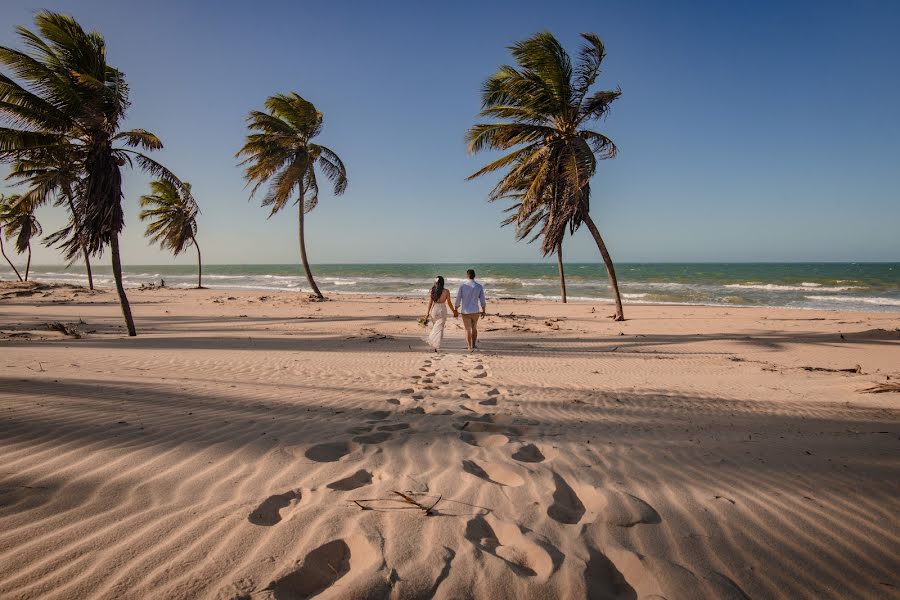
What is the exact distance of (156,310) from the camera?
675 inches

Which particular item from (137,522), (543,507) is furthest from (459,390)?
(137,522)

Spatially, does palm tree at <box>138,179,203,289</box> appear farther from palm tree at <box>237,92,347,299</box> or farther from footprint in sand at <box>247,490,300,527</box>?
footprint in sand at <box>247,490,300,527</box>

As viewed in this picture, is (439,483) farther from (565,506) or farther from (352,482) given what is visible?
(565,506)

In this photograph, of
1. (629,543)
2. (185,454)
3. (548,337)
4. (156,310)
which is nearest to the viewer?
(629,543)

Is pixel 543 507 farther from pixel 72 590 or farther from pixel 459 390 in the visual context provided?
pixel 459 390

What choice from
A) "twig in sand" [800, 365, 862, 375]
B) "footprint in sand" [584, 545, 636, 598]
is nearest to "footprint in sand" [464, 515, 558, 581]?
"footprint in sand" [584, 545, 636, 598]

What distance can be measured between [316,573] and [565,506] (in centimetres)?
148

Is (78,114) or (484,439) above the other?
(78,114)

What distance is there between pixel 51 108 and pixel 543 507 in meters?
12.4

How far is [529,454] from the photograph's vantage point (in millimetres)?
3277

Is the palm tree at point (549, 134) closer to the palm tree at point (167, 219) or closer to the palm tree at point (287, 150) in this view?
the palm tree at point (287, 150)

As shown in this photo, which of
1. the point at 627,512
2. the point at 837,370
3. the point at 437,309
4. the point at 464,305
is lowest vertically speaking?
the point at 837,370

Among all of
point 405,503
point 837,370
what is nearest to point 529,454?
point 405,503

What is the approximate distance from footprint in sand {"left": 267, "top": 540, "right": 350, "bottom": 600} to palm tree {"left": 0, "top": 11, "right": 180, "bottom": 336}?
9.98m
